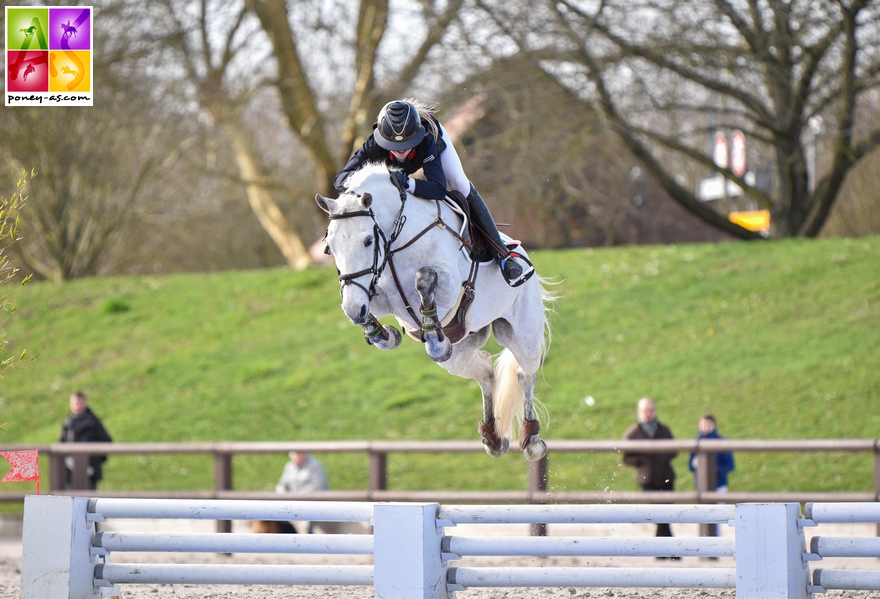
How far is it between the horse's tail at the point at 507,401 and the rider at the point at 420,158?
2.98 feet

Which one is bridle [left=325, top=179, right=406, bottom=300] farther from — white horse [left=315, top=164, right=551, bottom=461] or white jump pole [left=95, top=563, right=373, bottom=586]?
white jump pole [left=95, top=563, right=373, bottom=586]

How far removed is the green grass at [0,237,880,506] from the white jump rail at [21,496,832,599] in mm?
5678

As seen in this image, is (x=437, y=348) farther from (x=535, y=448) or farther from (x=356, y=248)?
(x=535, y=448)

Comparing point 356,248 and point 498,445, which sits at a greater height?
point 356,248

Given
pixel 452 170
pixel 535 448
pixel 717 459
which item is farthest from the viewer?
pixel 717 459

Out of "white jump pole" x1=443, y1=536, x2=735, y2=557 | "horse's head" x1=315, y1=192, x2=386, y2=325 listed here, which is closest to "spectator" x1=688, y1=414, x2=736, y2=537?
"white jump pole" x1=443, y1=536, x2=735, y2=557

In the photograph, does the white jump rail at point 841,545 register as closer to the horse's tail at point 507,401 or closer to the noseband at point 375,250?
the horse's tail at point 507,401

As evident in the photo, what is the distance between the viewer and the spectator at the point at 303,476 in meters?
9.92

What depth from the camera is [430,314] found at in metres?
4.73

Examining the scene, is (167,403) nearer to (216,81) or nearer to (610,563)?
(216,81)

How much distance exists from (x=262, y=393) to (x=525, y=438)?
25.8 ft

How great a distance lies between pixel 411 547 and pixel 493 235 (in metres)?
1.79

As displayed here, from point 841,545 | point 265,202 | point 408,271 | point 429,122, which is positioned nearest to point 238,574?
point 408,271

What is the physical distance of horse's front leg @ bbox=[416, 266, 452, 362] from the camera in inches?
187
